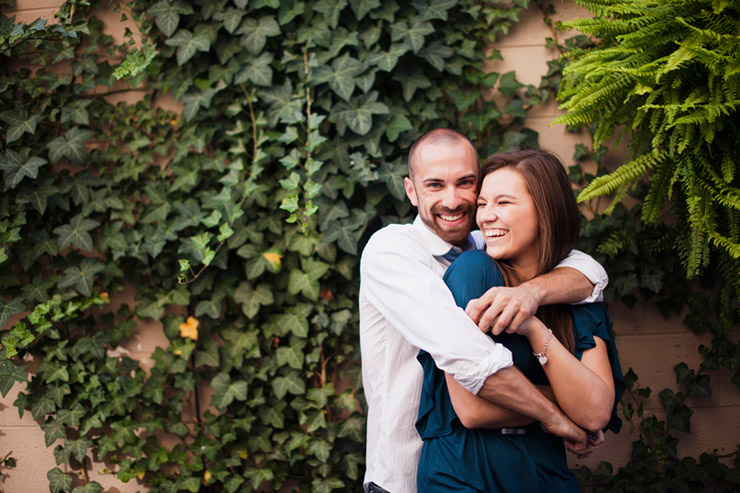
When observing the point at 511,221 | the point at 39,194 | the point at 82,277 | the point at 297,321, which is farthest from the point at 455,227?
the point at 39,194

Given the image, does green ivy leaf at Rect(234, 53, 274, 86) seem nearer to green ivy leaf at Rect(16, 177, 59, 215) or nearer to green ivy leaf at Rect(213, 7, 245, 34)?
green ivy leaf at Rect(213, 7, 245, 34)

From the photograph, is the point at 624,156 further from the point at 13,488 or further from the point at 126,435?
the point at 13,488

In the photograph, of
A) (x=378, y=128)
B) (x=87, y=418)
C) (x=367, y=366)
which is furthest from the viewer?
(x=87, y=418)

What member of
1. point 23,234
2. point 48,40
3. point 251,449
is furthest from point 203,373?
point 48,40

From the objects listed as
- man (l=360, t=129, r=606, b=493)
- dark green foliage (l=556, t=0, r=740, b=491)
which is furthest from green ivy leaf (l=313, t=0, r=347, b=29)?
dark green foliage (l=556, t=0, r=740, b=491)

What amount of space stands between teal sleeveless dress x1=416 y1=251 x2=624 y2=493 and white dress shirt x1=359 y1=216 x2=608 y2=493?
0.21 feet

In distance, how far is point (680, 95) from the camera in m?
1.62

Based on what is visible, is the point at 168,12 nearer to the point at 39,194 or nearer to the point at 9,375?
the point at 39,194

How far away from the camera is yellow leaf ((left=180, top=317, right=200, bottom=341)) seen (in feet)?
8.22

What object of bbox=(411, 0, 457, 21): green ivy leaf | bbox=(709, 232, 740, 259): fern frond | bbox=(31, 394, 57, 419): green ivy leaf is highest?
bbox=(411, 0, 457, 21): green ivy leaf

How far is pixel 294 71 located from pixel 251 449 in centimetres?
166

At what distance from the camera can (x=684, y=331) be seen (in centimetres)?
249

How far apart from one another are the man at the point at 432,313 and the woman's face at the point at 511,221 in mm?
94

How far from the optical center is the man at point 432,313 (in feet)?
4.25
